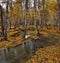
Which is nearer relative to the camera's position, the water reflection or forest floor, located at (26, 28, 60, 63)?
forest floor, located at (26, 28, 60, 63)

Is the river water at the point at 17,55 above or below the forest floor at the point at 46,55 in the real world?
below

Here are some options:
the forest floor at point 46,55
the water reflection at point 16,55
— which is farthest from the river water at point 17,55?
the forest floor at point 46,55

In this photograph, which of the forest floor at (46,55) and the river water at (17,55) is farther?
the river water at (17,55)

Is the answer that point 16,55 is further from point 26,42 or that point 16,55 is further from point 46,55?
point 26,42

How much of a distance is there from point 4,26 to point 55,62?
19.2 meters

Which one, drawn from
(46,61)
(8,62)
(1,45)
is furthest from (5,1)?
(46,61)

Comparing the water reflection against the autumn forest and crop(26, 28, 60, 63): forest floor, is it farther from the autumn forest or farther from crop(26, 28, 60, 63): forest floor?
crop(26, 28, 60, 63): forest floor

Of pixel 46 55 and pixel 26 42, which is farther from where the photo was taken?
pixel 26 42

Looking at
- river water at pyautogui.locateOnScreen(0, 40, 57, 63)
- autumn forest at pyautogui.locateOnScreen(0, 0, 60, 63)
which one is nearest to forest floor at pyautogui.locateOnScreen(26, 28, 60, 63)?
autumn forest at pyautogui.locateOnScreen(0, 0, 60, 63)

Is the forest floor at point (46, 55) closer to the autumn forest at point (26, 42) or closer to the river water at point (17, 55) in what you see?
the autumn forest at point (26, 42)

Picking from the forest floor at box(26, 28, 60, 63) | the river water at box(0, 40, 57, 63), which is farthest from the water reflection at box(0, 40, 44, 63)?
the forest floor at box(26, 28, 60, 63)

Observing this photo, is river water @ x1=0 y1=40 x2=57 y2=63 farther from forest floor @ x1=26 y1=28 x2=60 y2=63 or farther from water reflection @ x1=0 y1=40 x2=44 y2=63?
forest floor @ x1=26 y1=28 x2=60 y2=63

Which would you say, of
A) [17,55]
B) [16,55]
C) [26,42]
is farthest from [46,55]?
[26,42]

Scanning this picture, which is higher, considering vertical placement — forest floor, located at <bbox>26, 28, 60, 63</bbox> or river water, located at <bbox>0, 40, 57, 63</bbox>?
forest floor, located at <bbox>26, 28, 60, 63</bbox>
